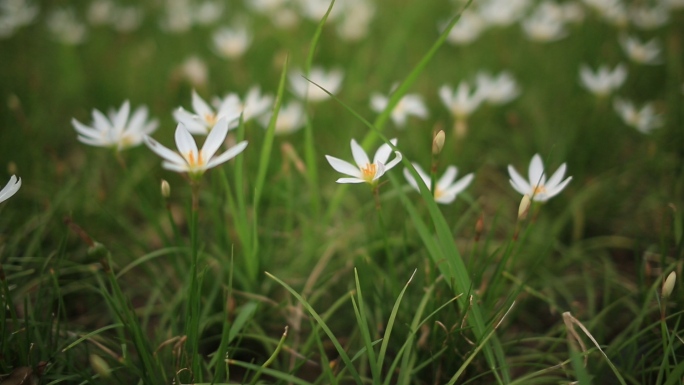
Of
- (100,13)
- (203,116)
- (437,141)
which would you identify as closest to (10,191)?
(203,116)

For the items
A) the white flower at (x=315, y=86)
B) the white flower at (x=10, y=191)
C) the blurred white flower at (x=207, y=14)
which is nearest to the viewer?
the white flower at (x=10, y=191)

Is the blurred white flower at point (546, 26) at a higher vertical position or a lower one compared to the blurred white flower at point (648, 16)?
→ higher

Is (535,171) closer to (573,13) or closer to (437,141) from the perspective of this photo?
(437,141)

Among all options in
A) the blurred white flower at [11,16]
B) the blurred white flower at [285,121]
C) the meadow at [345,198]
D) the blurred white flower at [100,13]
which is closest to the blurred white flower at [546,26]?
the meadow at [345,198]

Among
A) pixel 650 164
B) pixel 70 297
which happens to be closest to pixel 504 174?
pixel 650 164

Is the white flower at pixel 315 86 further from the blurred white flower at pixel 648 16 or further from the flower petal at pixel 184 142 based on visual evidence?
the blurred white flower at pixel 648 16

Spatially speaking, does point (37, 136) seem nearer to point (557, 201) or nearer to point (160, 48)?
point (160, 48)
